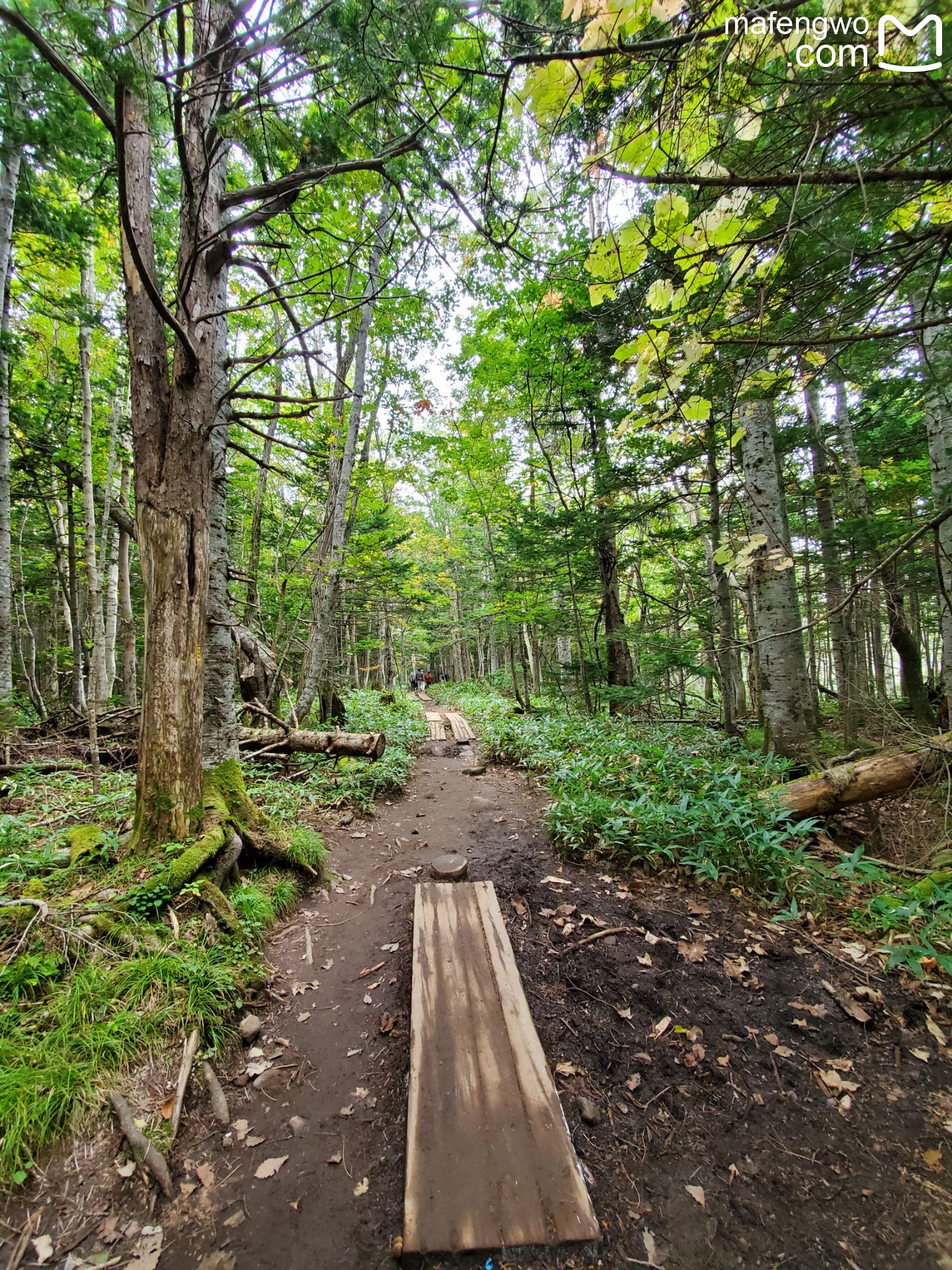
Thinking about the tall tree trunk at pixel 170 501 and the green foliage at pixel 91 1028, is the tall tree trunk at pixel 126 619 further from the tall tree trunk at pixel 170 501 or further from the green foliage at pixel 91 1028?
the green foliage at pixel 91 1028

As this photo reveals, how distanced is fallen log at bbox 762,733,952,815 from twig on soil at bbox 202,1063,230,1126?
15.1 ft

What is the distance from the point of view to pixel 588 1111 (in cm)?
199

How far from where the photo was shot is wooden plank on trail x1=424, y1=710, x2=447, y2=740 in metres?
11.7

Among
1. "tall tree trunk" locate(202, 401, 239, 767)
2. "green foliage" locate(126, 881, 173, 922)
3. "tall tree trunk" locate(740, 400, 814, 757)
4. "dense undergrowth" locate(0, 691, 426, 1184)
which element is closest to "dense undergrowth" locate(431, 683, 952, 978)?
"tall tree trunk" locate(740, 400, 814, 757)

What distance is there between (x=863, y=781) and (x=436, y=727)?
10023mm

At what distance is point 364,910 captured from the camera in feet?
12.3

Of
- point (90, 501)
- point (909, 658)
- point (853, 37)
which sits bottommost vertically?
point (909, 658)

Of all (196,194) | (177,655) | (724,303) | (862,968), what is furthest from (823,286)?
(177,655)

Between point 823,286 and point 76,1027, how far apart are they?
5.43 m

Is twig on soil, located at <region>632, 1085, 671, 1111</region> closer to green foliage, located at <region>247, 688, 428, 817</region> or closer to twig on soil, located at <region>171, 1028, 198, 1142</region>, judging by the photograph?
twig on soil, located at <region>171, 1028, 198, 1142</region>

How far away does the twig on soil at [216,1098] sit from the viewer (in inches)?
79.0

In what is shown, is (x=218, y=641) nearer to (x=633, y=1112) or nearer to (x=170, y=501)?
(x=170, y=501)

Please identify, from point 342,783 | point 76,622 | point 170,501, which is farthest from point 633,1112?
point 76,622

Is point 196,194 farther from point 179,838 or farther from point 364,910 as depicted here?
point 364,910
